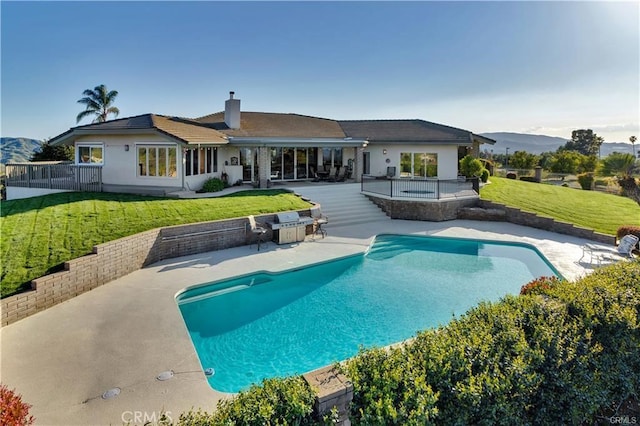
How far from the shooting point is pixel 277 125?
Answer: 105ft

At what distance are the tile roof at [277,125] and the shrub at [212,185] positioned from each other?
5.07 metres

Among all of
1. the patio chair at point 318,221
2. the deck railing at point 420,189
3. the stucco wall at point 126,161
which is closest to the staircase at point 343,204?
the deck railing at point 420,189

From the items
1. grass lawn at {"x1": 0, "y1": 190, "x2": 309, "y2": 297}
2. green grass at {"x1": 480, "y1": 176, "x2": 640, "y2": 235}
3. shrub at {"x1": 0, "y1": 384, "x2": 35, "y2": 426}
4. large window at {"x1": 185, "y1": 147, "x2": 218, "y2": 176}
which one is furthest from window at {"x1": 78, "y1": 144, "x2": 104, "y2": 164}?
green grass at {"x1": 480, "y1": 176, "x2": 640, "y2": 235}

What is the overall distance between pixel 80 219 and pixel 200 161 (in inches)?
406

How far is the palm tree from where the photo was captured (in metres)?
50.6

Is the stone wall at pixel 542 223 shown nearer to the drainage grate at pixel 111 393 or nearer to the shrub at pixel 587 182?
the drainage grate at pixel 111 393

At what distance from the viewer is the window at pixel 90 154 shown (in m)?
22.9

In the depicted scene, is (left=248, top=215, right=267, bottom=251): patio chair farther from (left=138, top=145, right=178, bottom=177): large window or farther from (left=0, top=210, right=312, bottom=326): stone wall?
(left=138, top=145, right=178, bottom=177): large window

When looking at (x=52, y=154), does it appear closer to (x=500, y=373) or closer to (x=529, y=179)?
(x=500, y=373)

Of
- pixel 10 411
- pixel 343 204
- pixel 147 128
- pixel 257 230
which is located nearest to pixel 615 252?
pixel 343 204

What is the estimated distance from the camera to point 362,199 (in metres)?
24.4

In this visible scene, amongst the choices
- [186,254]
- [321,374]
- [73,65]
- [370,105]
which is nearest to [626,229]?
[321,374]

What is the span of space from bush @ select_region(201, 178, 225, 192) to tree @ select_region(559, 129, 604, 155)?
104 m

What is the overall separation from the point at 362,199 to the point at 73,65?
27.7 m
